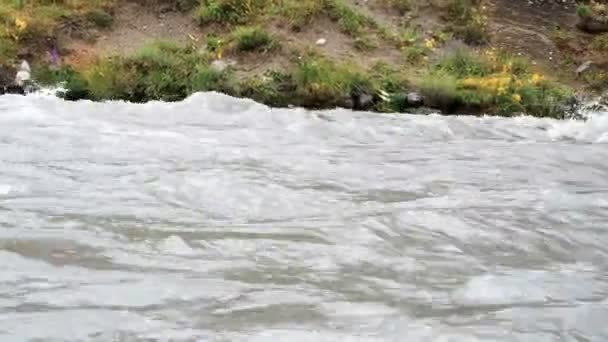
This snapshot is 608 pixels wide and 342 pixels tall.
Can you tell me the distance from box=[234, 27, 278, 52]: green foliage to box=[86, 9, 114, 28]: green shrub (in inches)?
93.4

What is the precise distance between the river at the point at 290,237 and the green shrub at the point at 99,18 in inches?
181

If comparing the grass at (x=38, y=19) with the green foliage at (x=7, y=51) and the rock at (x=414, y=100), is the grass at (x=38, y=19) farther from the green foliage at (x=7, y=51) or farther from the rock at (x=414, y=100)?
the rock at (x=414, y=100)

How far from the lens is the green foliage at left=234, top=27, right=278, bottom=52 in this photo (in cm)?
1230

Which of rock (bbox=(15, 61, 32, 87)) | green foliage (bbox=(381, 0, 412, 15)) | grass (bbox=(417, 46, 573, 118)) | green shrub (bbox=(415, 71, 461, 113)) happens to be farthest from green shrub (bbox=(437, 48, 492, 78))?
rock (bbox=(15, 61, 32, 87))

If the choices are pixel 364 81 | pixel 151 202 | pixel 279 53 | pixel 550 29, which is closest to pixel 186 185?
pixel 151 202

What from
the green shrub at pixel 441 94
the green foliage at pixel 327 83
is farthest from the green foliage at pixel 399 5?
the green shrub at pixel 441 94

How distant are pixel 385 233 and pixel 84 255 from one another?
6.60ft

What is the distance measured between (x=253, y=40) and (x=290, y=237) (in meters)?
7.90

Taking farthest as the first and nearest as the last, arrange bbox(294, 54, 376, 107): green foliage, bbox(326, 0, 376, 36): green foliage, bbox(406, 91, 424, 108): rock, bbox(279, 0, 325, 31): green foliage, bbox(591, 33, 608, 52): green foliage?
1. bbox(591, 33, 608, 52): green foliage
2. bbox(326, 0, 376, 36): green foliage
3. bbox(279, 0, 325, 31): green foliage
4. bbox(406, 91, 424, 108): rock
5. bbox(294, 54, 376, 107): green foliage

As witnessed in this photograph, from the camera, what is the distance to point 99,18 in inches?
506

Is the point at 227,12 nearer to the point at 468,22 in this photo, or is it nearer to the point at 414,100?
the point at 414,100

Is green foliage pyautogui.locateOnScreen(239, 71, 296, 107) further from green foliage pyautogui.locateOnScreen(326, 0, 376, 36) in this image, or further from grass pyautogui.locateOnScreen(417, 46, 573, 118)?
green foliage pyautogui.locateOnScreen(326, 0, 376, 36)

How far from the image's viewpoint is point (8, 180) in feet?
19.2

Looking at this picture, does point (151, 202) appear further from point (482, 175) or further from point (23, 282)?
point (482, 175)
